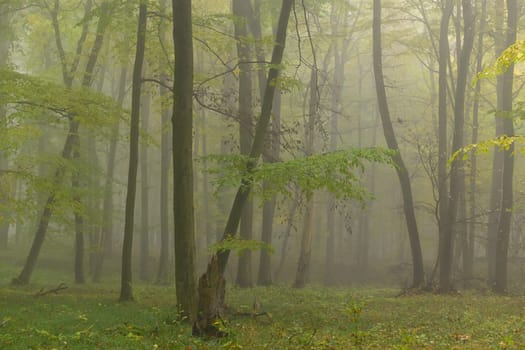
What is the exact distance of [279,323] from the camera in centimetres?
1047

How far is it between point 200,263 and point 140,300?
20.1m

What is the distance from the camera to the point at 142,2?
1247cm

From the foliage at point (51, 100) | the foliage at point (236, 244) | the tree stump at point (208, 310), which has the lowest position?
the tree stump at point (208, 310)

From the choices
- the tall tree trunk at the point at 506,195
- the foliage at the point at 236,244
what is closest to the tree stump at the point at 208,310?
the foliage at the point at 236,244

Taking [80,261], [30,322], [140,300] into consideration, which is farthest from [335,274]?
[30,322]

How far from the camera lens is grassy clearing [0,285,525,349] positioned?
24.7ft

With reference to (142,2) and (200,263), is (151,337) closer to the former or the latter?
(142,2)

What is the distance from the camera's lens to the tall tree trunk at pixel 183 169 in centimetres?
1016

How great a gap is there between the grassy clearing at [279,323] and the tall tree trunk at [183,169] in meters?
0.78

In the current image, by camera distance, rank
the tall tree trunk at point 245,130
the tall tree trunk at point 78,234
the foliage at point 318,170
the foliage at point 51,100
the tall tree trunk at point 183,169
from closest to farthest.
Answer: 1. the foliage at point 318,170
2. the tall tree trunk at point 183,169
3. the foliage at point 51,100
4. the tall tree trunk at point 245,130
5. the tall tree trunk at point 78,234

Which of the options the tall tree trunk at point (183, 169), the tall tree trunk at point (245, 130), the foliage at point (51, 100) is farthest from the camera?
the tall tree trunk at point (245, 130)

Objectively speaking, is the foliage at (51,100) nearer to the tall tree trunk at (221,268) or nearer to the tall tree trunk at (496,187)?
the tall tree trunk at (221,268)

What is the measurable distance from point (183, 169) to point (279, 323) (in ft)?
12.4

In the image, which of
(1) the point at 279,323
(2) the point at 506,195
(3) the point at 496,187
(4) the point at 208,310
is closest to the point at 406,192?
(2) the point at 506,195
